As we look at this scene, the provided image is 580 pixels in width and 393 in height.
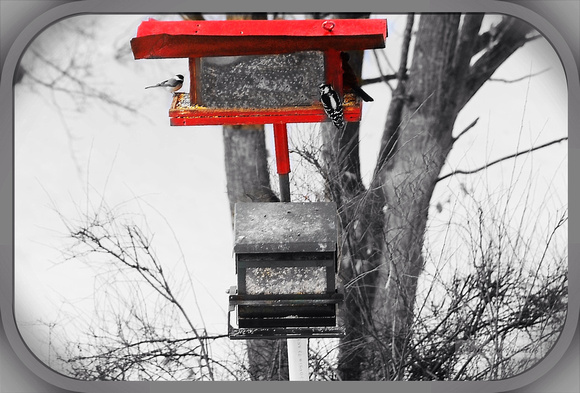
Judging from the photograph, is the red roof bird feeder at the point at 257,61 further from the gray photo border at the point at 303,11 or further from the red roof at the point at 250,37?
the gray photo border at the point at 303,11

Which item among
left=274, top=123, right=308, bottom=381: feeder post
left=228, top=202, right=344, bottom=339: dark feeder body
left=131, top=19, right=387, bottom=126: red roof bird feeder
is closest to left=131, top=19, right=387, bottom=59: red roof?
left=131, top=19, right=387, bottom=126: red roof bird feeder

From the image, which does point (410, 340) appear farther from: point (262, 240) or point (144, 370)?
point (262, 240)

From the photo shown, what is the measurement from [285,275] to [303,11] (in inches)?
69.4

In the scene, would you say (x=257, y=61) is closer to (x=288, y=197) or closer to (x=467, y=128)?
(x=288, y=197)

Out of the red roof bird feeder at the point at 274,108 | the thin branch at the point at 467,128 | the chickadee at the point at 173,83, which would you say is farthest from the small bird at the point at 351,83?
the thin branch at the point at 467,128

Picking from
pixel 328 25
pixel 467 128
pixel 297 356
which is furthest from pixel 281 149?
pixel 467 128

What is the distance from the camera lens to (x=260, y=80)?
2.43m

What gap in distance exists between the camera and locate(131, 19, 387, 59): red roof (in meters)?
2.33

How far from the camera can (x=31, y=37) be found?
3.72 meters

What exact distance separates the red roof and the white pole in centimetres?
90

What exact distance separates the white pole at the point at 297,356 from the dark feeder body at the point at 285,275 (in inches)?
11.4

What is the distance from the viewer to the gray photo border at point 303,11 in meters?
3.55

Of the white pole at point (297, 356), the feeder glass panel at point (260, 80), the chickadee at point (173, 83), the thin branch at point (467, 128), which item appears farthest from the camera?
the thin branch at point (467, 128)

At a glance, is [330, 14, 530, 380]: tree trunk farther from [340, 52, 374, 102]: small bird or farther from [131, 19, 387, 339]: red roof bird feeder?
[131, 19, 387, 339]: red roof bird feeder
